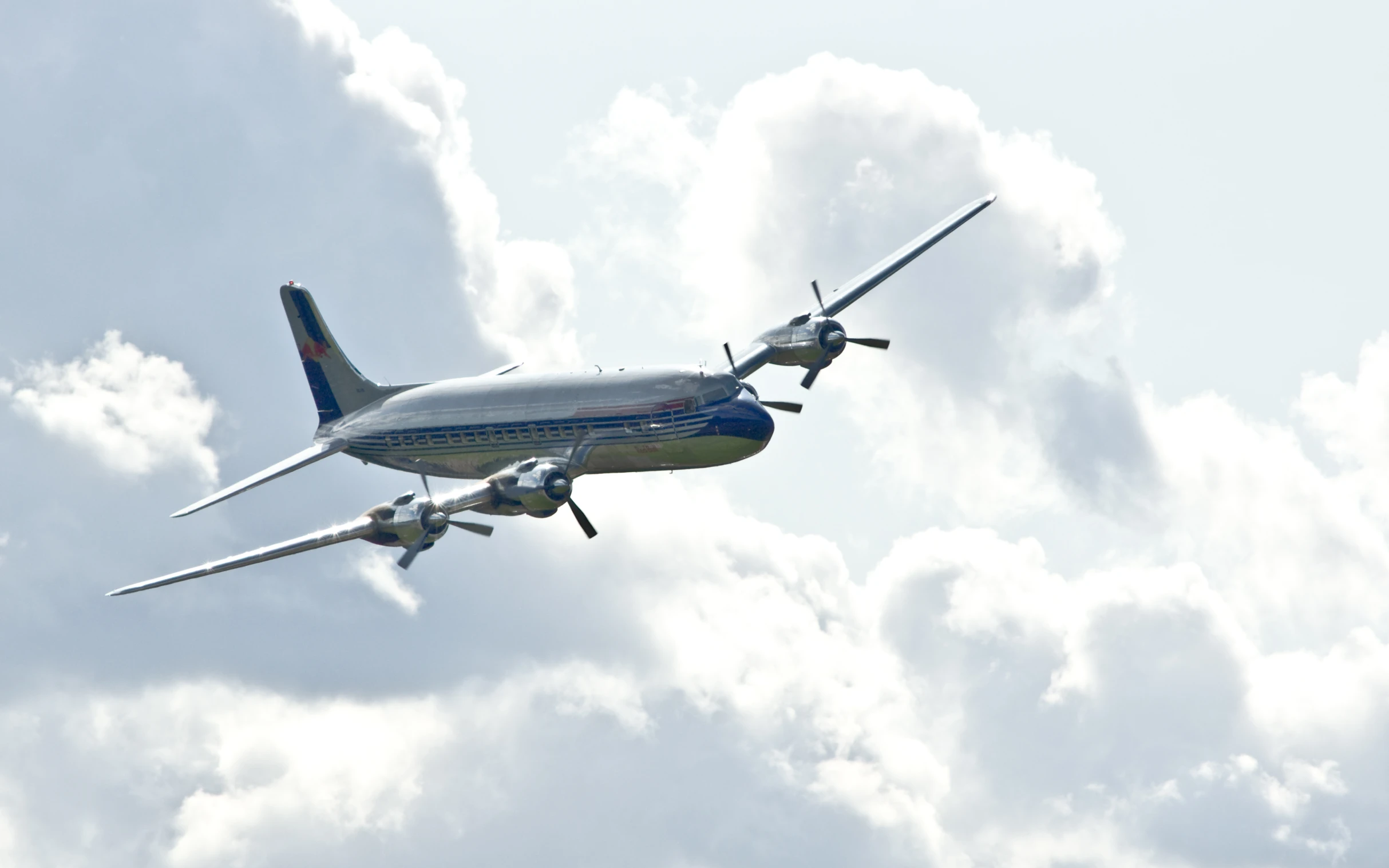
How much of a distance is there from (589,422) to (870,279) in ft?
74.7

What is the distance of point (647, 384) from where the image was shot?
6775cm

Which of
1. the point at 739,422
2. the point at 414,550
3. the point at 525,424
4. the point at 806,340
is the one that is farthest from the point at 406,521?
the point at 806,340

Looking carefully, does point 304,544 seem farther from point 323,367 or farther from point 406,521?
point 323,367

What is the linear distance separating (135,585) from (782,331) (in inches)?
1420

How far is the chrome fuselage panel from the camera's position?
66.7m

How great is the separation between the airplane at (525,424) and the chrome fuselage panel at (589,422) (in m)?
0.07

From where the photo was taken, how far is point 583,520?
63.8 m

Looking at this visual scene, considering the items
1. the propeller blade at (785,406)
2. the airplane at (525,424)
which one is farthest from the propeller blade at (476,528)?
the propeller blade at (785,406)

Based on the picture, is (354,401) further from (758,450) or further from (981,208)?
(981,208)

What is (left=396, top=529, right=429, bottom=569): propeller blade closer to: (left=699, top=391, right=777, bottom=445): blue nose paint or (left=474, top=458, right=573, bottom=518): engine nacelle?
(left=474, top=458, right=573, bottom=518): engine nacelle

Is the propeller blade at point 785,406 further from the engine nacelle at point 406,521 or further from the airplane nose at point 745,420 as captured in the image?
the engine nacelle at point 406,521

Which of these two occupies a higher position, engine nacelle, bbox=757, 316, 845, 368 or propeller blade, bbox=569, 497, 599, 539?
engine nacelle, bbox=757, 316, 845, 368

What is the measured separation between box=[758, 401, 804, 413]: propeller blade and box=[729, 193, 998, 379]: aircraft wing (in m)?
5.31

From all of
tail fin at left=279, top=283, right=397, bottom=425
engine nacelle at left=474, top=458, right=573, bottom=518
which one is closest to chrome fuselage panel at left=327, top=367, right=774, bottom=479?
engine nacelle at left=474, top=458, right=573, bottom=518
